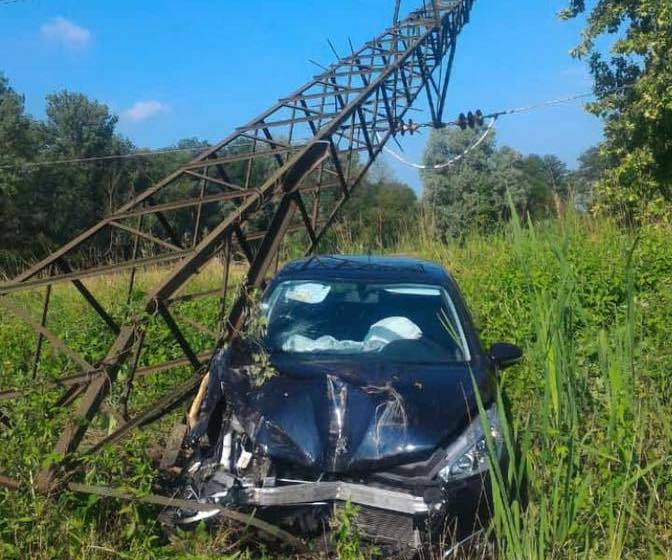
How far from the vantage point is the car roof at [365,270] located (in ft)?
19.3

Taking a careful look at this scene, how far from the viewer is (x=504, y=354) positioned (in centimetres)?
510

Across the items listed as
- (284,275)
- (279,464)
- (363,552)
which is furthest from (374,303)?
(363,552)

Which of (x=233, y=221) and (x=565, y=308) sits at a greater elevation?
(x=233, y=221)

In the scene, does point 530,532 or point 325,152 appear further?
point 325,152

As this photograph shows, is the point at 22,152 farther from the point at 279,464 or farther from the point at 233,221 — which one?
the point at 279,464

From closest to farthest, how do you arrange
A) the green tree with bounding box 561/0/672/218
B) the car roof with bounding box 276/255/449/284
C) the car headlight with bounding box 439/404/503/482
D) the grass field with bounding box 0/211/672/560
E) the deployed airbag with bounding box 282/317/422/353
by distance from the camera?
1. the grass field with bounding box 0/211/672/560
2. the car headlight with bounding box 439/404/503/482
3. the deployed airbag with bounding box 282/317/422/353
4. the car roof with bounding box 276/255/449/284
5. the green tree with bounding box 561/0/672/218

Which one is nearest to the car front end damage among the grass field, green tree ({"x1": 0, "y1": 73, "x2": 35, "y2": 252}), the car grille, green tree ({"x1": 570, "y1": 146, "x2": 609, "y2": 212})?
the car grille

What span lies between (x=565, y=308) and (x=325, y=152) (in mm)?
6535

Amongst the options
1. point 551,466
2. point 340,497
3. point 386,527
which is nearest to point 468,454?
point 551,466

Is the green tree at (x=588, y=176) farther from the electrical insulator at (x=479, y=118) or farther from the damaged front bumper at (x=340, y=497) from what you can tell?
the damaged front bumper at (x=340, y=497)

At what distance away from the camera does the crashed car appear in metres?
3.71

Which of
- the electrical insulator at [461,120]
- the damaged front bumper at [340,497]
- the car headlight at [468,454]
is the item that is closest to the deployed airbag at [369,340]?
the car headlight at [468,454]

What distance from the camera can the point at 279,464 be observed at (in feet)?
13.0

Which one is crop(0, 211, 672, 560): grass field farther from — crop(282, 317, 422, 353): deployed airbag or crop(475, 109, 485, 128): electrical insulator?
crop(475, 109, 485, 128): electrical insulator
